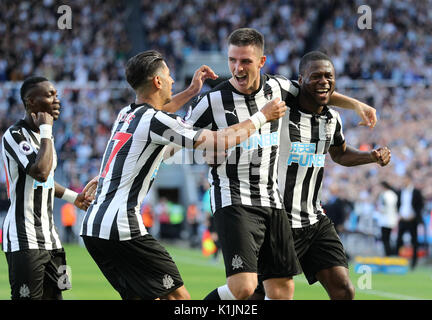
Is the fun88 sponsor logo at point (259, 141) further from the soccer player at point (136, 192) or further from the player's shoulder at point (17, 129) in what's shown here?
the player's shoulder at point (17, 129)

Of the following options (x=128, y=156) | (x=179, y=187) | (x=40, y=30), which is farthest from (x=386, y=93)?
(x=128, y=156)

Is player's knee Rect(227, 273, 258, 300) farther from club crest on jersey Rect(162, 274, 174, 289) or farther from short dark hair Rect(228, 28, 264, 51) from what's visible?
short dark hair Rect(228, 28, 264, 51)

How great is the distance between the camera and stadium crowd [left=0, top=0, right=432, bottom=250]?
24094 mm

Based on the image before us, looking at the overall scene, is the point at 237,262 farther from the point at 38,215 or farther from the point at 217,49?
the point at 217,49

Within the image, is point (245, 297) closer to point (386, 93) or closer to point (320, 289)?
point (320, 289)

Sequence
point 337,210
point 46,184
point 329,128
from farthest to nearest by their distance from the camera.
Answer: point 337,210 → point 329,128 → point 46,184

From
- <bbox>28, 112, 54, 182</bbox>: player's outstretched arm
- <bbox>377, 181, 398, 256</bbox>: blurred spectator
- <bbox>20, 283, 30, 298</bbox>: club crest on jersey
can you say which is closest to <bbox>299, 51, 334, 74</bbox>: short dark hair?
<bbox>28, 112, 54, 182</bbox>: player's outstretched arm

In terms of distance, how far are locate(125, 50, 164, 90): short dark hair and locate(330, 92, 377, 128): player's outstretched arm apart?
2.08 meters

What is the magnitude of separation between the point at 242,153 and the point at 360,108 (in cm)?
147

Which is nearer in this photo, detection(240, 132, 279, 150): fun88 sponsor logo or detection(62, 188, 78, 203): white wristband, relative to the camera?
detection(240, 132, 279, 150): fun88 sponsor logo

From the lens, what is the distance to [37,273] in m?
6.15

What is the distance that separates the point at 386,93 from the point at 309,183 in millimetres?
19529

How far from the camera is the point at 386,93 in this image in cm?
2567

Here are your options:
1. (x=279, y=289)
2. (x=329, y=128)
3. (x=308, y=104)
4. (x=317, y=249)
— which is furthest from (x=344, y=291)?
(x=308, y=104)
